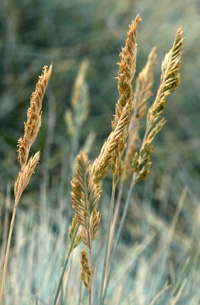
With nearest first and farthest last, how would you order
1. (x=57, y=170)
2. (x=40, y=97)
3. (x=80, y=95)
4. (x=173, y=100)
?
1. (x=40, y=97)
2. (x=80, y=95)
3. (x=57, y=170)
4. (x=173, y=100)

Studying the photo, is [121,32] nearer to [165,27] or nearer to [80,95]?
[165,27]

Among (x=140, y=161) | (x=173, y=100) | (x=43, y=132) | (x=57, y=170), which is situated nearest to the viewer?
(x=140, y=161)

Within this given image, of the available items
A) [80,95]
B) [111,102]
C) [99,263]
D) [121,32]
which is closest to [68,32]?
[121,32]

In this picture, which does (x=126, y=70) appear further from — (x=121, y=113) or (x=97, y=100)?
(x=97, y=100)

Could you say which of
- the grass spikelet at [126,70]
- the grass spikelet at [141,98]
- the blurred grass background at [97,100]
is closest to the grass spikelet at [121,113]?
the grass spikelet at [126,70]

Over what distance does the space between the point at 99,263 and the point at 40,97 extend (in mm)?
934

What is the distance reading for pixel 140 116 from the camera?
2.81 ft

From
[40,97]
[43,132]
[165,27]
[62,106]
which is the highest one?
[165,27]

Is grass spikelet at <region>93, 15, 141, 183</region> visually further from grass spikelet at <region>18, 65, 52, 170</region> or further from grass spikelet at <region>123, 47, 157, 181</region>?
grass spikelet at <region>123, 47, 157, 181</region>

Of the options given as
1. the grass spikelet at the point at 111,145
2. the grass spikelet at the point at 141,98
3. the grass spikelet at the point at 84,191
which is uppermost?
the grass spikelet at the point at 141,98

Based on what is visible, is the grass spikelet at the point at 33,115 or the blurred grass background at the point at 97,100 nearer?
the grass spikelet at the point at 33,115

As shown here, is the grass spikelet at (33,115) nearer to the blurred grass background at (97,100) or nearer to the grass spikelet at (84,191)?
the grass spikelet at (84,191)

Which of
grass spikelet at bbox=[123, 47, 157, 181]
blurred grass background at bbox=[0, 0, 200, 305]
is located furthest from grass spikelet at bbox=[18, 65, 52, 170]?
blurred grass background at bbox=[0, 0, 200, 305]

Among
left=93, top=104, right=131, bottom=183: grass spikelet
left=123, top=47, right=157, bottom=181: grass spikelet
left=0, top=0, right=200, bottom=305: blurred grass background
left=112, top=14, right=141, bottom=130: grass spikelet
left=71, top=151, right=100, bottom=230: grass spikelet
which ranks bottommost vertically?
left=71, top=151, right=100, bottom=230: grass spikelet
